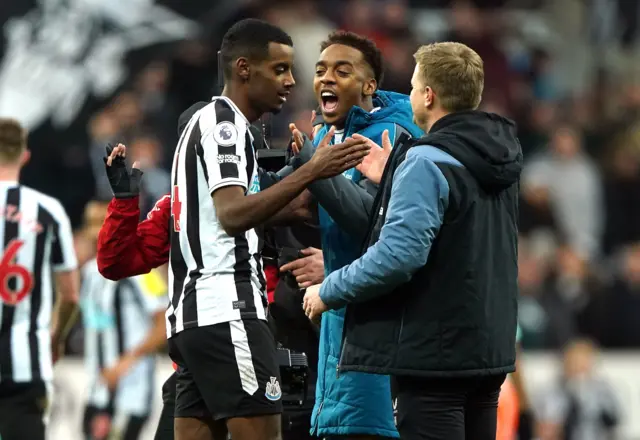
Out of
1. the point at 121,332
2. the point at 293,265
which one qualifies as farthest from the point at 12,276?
the point at 121,332

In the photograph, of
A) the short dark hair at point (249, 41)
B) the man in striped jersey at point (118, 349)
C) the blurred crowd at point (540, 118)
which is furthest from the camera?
the blurred crowd at point (540, 118)

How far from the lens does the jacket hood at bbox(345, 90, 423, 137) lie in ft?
19.0

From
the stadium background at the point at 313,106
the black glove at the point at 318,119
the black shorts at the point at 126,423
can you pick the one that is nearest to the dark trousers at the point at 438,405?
the black glove at the point at 318,119

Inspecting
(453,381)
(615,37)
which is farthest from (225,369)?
(615,37)

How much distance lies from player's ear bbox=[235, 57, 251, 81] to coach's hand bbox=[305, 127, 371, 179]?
18.7 inches

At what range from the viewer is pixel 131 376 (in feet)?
Result: 32.5

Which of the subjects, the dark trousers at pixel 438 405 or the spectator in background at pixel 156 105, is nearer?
the dark trousers at pixel 438 405

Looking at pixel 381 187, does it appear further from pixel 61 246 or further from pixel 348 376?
pixel 61 246

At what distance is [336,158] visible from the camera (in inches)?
199

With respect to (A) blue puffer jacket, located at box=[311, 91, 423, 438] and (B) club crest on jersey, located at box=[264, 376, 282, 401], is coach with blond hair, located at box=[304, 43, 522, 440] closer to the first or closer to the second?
(B) club crest on jersey, located at box=[264, 376, 282, 401]

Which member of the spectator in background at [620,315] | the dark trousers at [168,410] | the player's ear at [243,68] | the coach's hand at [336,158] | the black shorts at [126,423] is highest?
the player's ear at [243,68]

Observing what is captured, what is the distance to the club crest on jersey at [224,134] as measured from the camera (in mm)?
5121

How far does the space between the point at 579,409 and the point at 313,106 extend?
12.5 feet

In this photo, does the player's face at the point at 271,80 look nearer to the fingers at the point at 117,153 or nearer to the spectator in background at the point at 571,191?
the fingers at the point at 117,153
